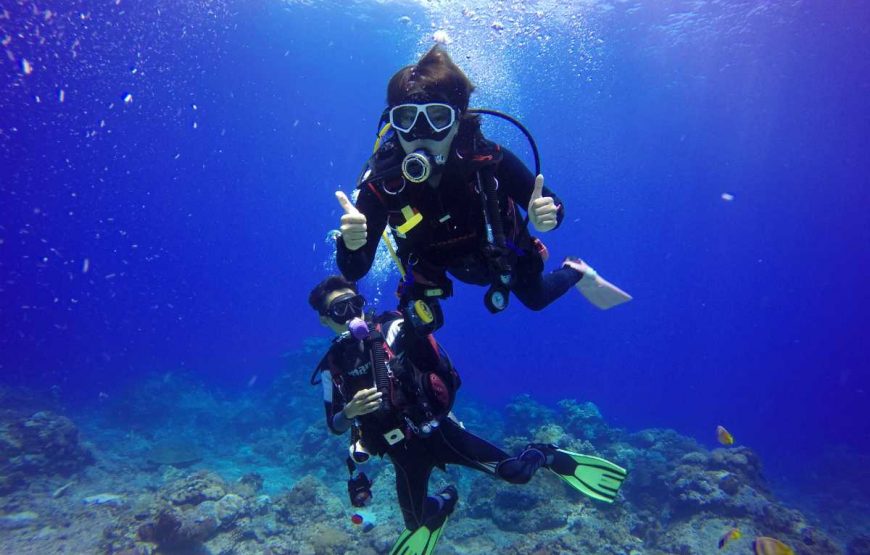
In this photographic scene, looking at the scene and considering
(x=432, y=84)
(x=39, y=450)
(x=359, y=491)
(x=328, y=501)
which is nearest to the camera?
(x=432, y=84)

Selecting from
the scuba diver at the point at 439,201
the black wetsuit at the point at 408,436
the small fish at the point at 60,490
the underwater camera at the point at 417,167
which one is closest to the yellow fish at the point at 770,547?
the black wetsuit at the point at 408,436

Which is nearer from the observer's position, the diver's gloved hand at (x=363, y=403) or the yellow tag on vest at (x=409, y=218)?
the yellow tag on vest at (x=409, y=218)

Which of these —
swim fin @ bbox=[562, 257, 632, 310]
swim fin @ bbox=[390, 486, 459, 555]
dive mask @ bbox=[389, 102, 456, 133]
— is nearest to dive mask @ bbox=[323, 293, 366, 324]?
dive mask @ bbox=[389, 102, 456, 133]

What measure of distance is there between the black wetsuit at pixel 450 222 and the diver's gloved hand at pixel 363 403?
108cm

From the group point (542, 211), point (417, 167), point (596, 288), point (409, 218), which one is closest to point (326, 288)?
point (409, 218)

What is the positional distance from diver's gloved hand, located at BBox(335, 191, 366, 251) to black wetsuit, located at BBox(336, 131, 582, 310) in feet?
0.85

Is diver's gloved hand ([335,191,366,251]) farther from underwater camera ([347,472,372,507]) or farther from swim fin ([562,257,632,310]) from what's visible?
swim fin ([562,257,632,310])

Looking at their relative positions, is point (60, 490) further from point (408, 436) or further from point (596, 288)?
point (596, 288)

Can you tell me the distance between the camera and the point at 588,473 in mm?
4840

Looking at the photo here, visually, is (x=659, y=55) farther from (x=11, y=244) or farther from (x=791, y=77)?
(x=11, y=244)

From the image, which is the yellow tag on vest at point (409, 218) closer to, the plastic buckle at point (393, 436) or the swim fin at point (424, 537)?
the plastic buckle at point (393, 436)

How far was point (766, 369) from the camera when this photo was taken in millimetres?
87688

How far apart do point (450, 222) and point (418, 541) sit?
3659 mm

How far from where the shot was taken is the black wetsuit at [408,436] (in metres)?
4.16
